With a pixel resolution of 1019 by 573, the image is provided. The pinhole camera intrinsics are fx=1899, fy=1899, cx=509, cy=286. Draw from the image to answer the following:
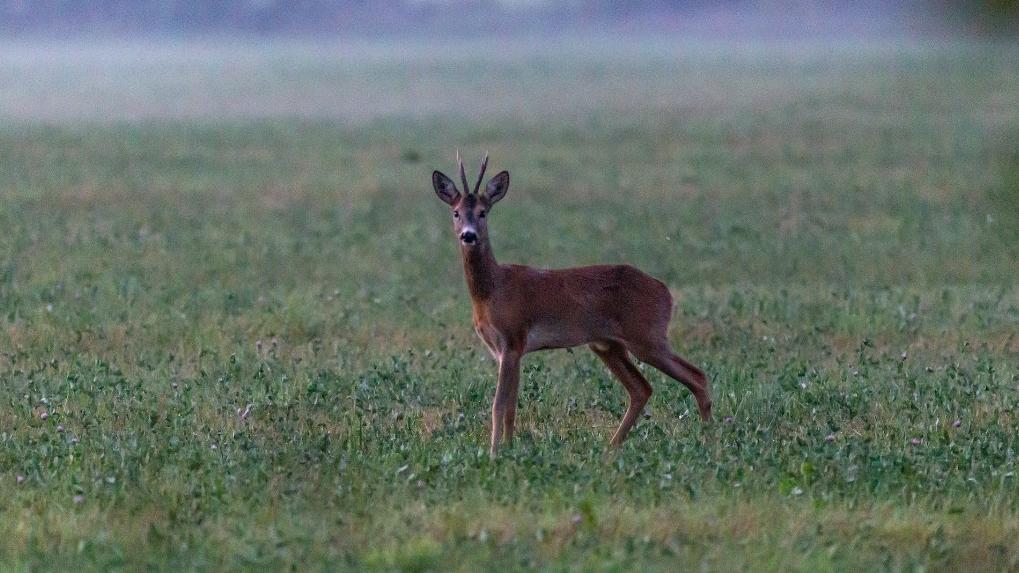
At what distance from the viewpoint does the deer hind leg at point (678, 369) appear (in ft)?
35.6

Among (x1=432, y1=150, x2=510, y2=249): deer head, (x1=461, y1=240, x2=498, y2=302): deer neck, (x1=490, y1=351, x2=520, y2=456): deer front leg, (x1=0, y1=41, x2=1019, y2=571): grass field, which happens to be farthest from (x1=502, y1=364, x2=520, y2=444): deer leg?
(x1=432, y1=150, x2=510, y2=249): deer head

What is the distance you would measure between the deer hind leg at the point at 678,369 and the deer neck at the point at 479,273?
2.96ft

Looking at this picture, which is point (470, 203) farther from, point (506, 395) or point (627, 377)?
point (627, 377)

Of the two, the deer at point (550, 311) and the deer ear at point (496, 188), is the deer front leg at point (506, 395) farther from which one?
the deer ear at point (496, 188)

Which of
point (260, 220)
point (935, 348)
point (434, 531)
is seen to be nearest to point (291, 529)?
point (434, 531)

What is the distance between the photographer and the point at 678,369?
10875 millimetres

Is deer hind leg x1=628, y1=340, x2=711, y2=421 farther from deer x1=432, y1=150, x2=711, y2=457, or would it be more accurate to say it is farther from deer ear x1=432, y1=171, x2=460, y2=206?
deer ear x1=432, y1=171, x2=460, y2=206

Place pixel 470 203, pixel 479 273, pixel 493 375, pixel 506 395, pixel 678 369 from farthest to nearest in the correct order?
pixel 493 375 < pixel 678 369 < pixel 479 273 < pixel 470 203 < pixel 506 395

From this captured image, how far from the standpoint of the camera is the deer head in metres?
10.4

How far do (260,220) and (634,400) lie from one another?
13425 mm

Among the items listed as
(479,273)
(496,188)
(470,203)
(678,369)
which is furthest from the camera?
(678,369)

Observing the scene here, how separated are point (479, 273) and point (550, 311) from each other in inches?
17.7

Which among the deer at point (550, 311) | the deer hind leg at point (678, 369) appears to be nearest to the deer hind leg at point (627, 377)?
the deer at point (550, 311)

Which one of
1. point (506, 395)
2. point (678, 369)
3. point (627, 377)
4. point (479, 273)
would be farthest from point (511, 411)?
point (678, 369)
